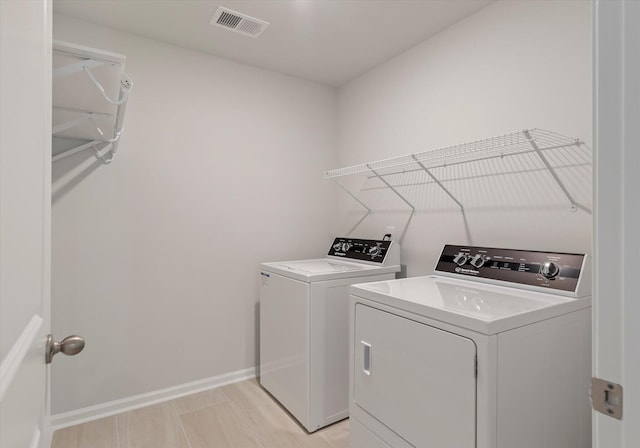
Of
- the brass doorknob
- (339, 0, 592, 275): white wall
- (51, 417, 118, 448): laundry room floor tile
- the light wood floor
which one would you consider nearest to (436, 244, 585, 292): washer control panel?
(339, 0, 592, 275): white wall

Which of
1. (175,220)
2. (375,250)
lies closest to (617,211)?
(375,250)

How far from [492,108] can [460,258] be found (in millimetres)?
881

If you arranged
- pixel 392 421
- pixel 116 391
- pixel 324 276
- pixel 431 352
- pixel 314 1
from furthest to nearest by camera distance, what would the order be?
pixel 116 391
pixel 324 276
pixel 314 1
pixel 392 421
pixel 431 352

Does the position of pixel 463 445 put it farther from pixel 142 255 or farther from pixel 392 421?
pixel 142 255

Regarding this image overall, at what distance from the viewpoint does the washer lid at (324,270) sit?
2123mm

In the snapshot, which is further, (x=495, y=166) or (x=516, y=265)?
(x=495, y=166)

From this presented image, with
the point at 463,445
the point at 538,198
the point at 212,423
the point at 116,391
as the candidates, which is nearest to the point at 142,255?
the point at 116,391

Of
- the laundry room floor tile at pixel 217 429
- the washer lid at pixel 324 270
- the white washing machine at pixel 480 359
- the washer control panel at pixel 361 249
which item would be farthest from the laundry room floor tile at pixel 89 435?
the washer control panel at pixel 361 249

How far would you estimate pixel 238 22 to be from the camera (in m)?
2.17

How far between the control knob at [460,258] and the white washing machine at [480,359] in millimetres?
174

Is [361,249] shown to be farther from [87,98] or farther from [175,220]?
[87,98]

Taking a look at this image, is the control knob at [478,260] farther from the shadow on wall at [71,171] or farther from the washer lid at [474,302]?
the shadow on wall at [71,171]

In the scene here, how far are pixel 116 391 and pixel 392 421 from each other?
1847 mm

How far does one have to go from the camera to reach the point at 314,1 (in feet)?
6.48
